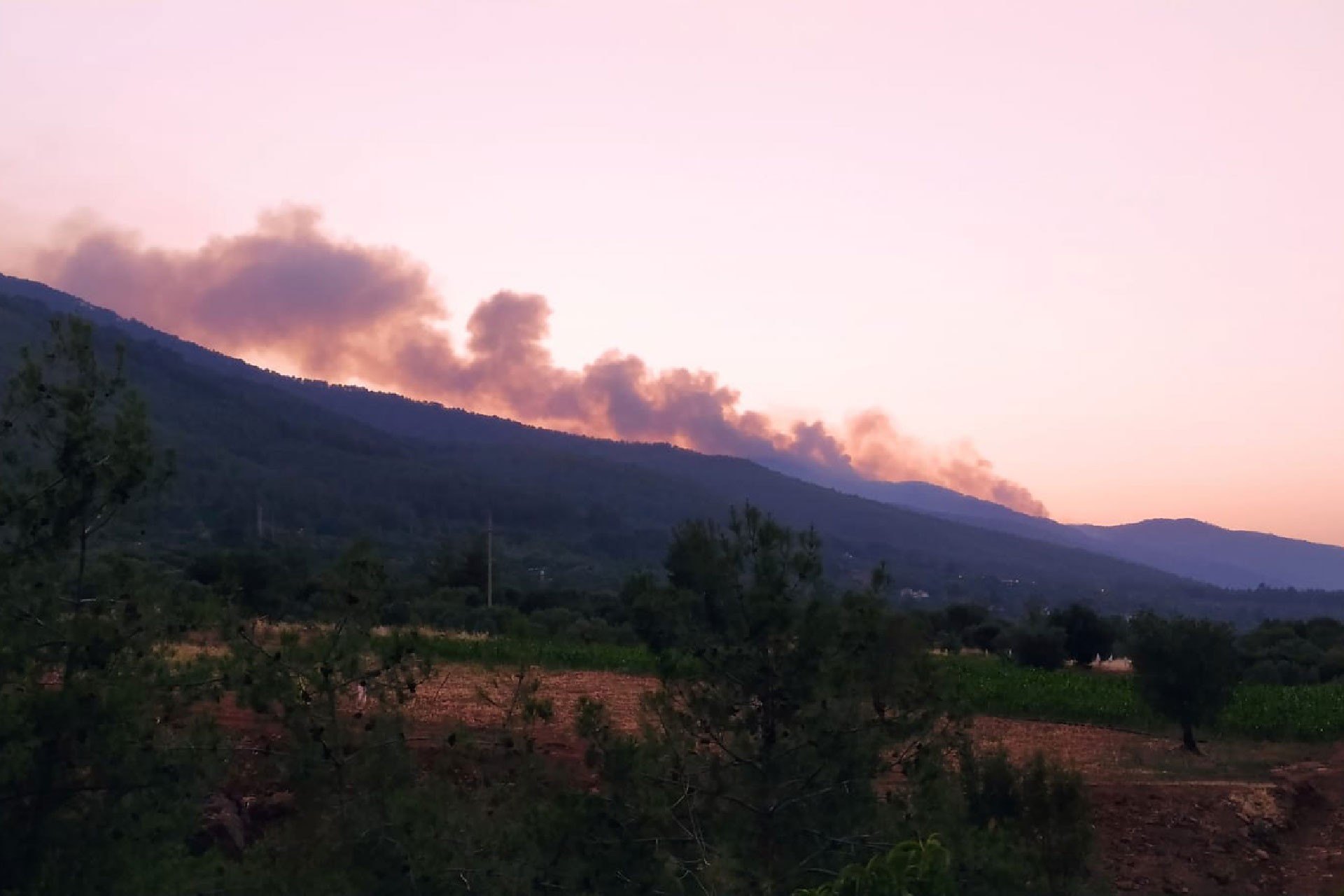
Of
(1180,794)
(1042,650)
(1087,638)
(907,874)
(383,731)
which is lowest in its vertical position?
(1180,794)

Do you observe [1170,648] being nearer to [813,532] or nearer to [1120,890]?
[1120,890]

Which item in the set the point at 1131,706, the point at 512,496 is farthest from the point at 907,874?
the point at 512,496

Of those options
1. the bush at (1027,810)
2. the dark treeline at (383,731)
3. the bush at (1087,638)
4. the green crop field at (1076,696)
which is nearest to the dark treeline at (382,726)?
the dark treeline at (383,731)

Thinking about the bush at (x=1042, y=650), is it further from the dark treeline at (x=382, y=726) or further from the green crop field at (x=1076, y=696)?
the dark treeline at (x=382, y=726)

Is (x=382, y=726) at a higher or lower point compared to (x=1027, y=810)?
higher

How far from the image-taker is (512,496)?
4737 inches

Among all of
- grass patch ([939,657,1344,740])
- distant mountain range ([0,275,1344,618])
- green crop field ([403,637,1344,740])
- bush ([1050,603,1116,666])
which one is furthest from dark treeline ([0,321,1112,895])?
distant mountain range ([0,275,1344,618])

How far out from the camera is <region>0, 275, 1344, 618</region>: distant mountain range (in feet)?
299

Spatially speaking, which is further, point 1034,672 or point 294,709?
point 1034,672

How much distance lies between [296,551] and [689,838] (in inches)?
1416

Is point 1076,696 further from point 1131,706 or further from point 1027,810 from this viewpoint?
point 1027,810

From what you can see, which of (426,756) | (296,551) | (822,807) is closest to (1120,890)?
(822,807)

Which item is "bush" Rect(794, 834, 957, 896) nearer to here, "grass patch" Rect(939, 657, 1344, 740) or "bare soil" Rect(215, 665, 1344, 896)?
"bare soil" Rect(215, 665, 1344, 896)

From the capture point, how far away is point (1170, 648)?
75.7ft
